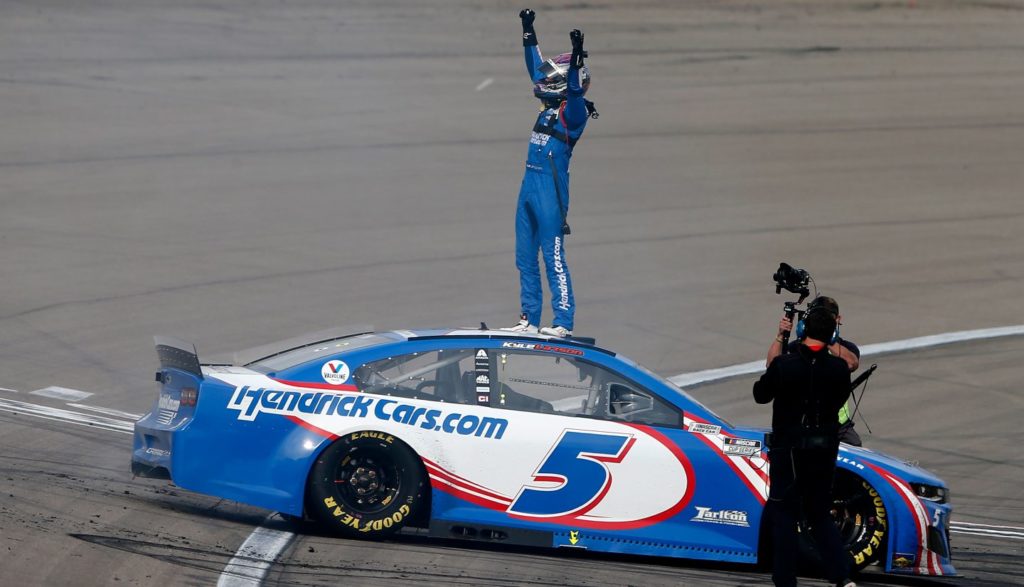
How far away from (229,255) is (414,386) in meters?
8.93

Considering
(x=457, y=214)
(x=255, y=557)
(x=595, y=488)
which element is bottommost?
(x=255, y=557)

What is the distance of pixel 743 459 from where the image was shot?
8805 mm

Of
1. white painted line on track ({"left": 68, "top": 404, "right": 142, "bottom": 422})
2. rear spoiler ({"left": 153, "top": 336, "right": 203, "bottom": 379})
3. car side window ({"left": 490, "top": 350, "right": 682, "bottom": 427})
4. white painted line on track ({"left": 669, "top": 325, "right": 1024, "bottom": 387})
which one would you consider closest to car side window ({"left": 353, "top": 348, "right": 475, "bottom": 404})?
car side window ({"left": 490, "top": 350, "right": 682, "bottom": 427})

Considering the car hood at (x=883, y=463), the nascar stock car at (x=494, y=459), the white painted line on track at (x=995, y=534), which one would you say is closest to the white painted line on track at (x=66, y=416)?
the nascar stock car at (x=494, y=459)

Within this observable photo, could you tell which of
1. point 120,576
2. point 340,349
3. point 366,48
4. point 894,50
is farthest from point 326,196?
point 894,50

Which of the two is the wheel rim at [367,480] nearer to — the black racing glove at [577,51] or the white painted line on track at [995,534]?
the black racing glove at [577,51]

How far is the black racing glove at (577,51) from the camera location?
33.6 feet

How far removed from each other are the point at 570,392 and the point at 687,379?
15.1 feet

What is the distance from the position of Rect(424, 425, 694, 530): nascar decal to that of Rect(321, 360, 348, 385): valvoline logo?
3.35 feet

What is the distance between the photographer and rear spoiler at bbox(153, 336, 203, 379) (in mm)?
8836

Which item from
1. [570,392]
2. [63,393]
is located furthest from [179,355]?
[63,393]

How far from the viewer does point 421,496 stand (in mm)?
8656

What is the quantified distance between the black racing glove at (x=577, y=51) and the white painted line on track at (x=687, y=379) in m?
3.64

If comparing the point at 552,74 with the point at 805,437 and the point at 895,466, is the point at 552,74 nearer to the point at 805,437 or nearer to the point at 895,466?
the point at 895,466
